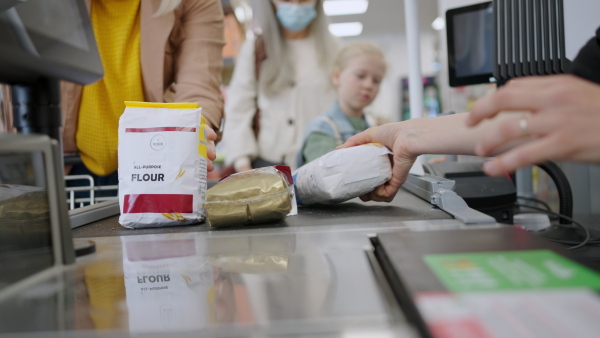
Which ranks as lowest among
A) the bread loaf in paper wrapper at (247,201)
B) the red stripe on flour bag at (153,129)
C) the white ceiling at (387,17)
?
the bread loaf in paper wrapper at (247,201)

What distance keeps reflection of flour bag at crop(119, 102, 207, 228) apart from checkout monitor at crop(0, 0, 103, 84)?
99 millimetres

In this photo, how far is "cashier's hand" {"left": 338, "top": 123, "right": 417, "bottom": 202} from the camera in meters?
0.83

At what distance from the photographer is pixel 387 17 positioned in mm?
6652

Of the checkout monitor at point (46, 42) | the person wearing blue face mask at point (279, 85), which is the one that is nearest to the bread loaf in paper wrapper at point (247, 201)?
the checkout monitor at point (46, 42)

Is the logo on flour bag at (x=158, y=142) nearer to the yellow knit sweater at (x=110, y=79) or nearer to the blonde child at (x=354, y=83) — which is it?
the yellow knit sweater at (x=110, y=79)

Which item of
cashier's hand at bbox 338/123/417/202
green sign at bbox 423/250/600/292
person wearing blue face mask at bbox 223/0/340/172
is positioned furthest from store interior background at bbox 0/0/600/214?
green sign at bbox 423/250/600/292

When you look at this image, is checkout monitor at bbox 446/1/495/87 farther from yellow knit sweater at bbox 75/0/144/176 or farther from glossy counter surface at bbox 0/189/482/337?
yellow knit sweater at bbox 75/0/144/176

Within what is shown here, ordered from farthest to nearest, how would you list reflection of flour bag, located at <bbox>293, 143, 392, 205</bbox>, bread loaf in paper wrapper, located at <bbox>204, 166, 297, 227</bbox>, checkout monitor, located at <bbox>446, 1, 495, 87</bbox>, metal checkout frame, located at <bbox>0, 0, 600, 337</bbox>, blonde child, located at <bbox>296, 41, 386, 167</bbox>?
blonde child, located at <bbox>296, 41, 386, 167</bbox>
checkout monitor, located at <bbox>446, 1, 495, 87</bbox>
reflection of flour bag, located at <bbox>293, 143, 392, 205</bbox>
bread loaf in paper wrapper, located at <bbox>204, 166, 297, 227</bbox>
metal checkout frame, located at <bbox>0, 0, 600, 337</bbox>

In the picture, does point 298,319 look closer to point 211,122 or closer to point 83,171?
point 211,122

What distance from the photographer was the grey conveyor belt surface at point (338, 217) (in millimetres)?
723

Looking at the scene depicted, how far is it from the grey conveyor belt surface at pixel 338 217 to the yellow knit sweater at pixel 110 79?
1.13 ft

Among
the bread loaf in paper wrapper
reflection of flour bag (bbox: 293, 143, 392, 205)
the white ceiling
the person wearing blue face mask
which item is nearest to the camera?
the bread loaf in paper wrapper

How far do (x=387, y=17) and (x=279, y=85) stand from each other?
4.96 metres

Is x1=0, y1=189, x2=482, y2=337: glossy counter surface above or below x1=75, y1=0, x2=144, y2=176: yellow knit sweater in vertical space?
below
